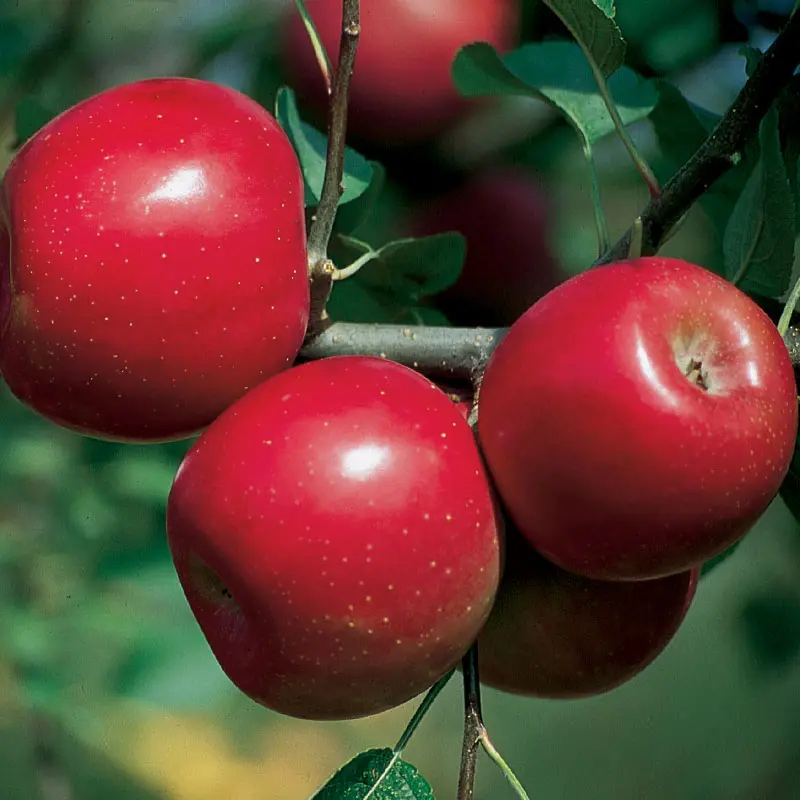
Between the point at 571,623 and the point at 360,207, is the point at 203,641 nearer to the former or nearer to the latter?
the point at 360,207

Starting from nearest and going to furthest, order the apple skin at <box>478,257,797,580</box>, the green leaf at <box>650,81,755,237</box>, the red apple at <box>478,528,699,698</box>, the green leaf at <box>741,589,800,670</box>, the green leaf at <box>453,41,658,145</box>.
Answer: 1. the apple skin at <box>478,257,797,580</box>
2. the red apple at <box>478,528,699,698</box>
3. the green leaf at <box>453,41,658,145</box>
4. the green leaf at <box>650,81,755,237</box>
5. the green leaf at <box>741,589,800,670</box>

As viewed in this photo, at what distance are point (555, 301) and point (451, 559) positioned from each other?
0.42ft

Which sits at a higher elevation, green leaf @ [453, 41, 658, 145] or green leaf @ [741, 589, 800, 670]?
green leaf @ [453, 41, 658, 145]

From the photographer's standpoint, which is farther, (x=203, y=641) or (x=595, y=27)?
(x=203, y=641)

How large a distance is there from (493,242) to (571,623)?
526 mm

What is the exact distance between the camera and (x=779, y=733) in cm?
160

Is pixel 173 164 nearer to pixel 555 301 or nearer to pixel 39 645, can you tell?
pixel 555 301

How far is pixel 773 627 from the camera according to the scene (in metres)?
1.31

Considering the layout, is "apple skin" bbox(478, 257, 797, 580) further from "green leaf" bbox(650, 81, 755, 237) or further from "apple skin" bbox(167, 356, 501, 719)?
"green leaf" bbox(650, 81, 755, 237)

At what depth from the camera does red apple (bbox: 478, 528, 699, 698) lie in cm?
57

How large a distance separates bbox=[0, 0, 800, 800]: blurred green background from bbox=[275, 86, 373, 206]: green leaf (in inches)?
9.4

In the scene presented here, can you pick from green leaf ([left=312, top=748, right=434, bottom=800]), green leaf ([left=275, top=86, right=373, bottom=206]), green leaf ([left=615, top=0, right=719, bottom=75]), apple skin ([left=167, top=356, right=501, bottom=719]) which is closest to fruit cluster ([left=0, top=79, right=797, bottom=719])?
apple skin ([left=167, top=356, right=501, bottom=719])

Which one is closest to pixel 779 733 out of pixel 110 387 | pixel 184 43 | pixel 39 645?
pixel 39 645

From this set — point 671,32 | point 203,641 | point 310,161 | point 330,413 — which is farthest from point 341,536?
point 203,641
